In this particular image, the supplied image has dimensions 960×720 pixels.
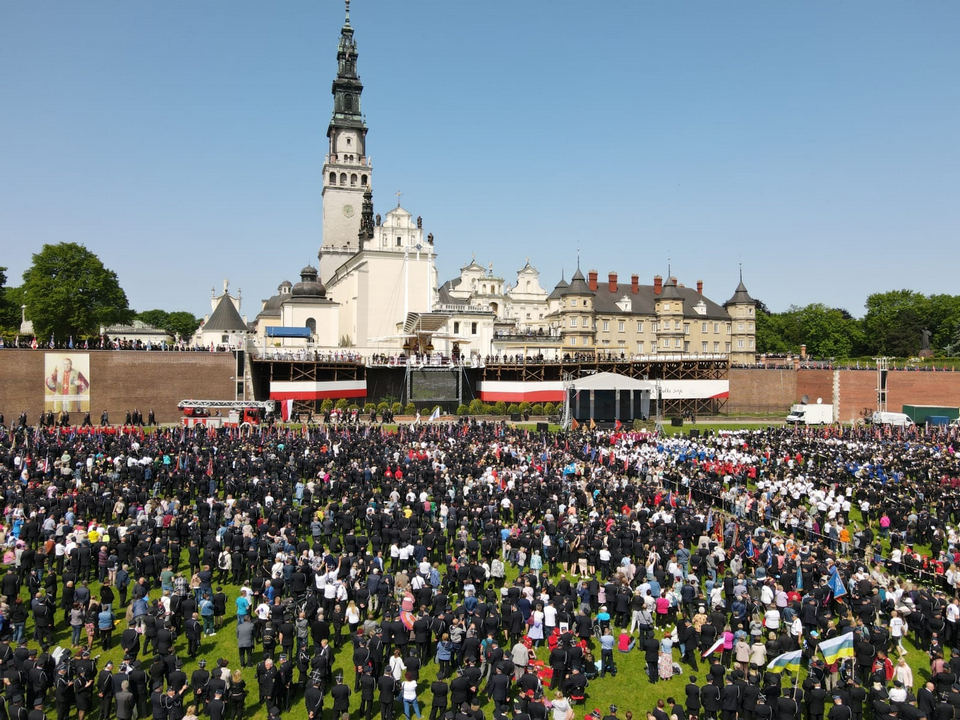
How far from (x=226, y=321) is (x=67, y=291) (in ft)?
56.8

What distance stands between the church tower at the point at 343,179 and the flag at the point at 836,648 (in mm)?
79717

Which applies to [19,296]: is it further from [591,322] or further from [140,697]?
[140,697]

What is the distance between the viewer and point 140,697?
10.9 meters

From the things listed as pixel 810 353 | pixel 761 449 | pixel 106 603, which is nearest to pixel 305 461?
pixel 106 603

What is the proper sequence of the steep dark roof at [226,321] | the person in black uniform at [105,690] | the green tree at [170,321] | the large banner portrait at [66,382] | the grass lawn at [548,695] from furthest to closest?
1. the green tree at [170,321]
2. the steep dark roof at [226,321]
3. the large banner portrait at [66,382]
4. the grass lawn at [548,695]
5. the person in black uniform at [105,690]

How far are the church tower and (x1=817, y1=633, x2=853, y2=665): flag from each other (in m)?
79.7

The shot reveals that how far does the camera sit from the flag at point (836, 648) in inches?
466

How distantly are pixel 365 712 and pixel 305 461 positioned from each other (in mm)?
14989

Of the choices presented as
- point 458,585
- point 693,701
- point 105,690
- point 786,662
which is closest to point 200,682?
point 105,690

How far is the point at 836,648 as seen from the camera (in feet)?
39.0

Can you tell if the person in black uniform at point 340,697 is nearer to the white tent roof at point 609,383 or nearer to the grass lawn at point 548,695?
the grass lawn at point 548,695

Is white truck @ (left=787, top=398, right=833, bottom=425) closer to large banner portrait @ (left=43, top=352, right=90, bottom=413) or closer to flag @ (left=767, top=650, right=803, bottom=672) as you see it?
flag @ (left=767, top=650, right=803, bottom=672)

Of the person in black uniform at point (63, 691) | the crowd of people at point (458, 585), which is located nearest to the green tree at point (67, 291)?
the crowd of people at point (458, 585)

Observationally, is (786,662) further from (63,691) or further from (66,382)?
(66,382)
